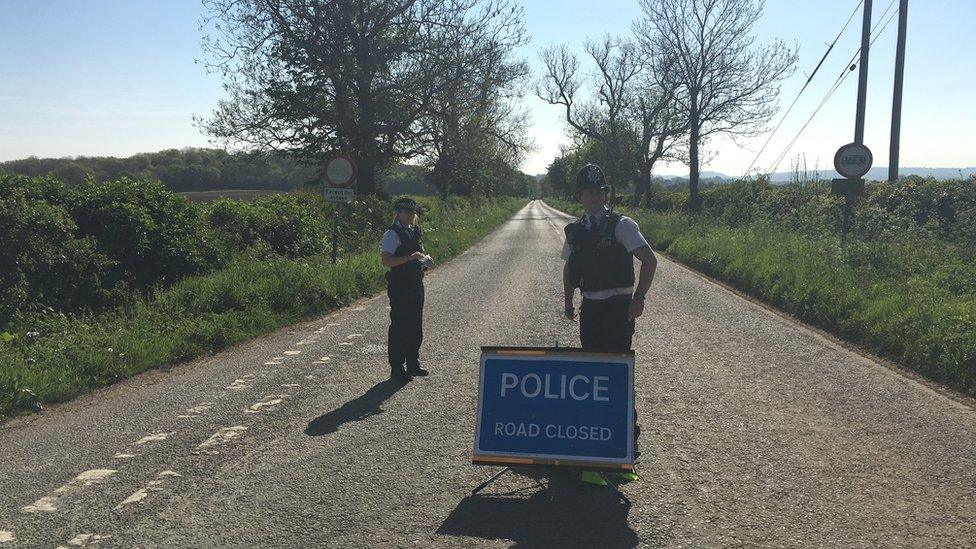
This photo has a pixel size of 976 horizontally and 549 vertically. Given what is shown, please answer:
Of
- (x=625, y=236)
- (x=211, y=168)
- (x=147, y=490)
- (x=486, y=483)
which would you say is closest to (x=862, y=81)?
(x=625, y=236)

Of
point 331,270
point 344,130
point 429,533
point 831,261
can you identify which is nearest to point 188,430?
point 429,533

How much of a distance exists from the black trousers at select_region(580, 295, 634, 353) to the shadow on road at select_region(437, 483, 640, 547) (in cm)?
91

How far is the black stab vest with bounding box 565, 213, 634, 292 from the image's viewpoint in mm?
4539

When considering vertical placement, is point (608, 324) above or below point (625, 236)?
below

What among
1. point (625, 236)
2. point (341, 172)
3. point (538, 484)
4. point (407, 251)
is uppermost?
point (341, 172)

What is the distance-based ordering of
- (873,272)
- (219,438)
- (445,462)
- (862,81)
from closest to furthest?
(445,462) → (219,438) → (873,272) → (862,81)

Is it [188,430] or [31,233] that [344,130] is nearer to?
[31,233]

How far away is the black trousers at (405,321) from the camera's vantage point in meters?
7.14

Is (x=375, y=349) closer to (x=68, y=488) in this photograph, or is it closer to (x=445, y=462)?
(x=445, y=462)

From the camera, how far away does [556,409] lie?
14.6 feet

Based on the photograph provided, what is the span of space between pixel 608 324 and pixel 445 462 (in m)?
1.42

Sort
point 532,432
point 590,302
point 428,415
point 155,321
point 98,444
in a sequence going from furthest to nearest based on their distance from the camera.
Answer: point 155,321, point 428,415, point 98,444, point 590,302, point 532,432

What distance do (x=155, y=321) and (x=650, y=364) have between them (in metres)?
6.17

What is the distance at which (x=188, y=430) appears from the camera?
18.2 ft
